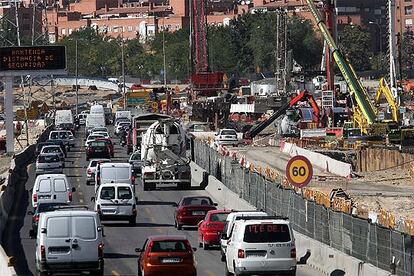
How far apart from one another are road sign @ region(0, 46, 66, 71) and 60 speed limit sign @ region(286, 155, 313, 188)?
172 feet

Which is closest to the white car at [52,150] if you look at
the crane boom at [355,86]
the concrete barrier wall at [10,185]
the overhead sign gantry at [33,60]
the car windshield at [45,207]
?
the concrete barrier wall at [10,185]

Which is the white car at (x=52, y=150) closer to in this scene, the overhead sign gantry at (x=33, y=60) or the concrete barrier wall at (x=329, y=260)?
the overhead sign gantry at (x=33, y=60)

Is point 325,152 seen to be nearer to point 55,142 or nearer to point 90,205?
point 55,142

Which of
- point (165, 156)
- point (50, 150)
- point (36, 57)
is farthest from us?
point (36, 57)

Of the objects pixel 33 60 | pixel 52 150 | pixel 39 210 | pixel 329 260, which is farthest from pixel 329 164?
pixel 329 260

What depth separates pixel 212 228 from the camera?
135 ft

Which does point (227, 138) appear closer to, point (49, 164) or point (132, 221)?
point (49, 164)

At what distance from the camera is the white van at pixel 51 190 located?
5219 centimetres

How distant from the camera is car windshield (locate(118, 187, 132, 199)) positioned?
5012 centimetres

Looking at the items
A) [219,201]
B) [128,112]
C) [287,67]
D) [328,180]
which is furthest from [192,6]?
[219,201]

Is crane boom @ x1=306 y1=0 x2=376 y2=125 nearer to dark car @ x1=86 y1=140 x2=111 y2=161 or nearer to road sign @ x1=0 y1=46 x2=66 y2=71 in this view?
dark car @ x1=86 y1=140 x2=111 y2=161

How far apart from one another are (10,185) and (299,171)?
2680cm

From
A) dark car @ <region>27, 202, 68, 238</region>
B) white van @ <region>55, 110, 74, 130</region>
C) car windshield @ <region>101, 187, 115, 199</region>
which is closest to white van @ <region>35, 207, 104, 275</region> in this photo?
dark car @ <region>27, 202, 68, 238</region>

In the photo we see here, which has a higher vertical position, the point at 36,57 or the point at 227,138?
the point at 36,57
